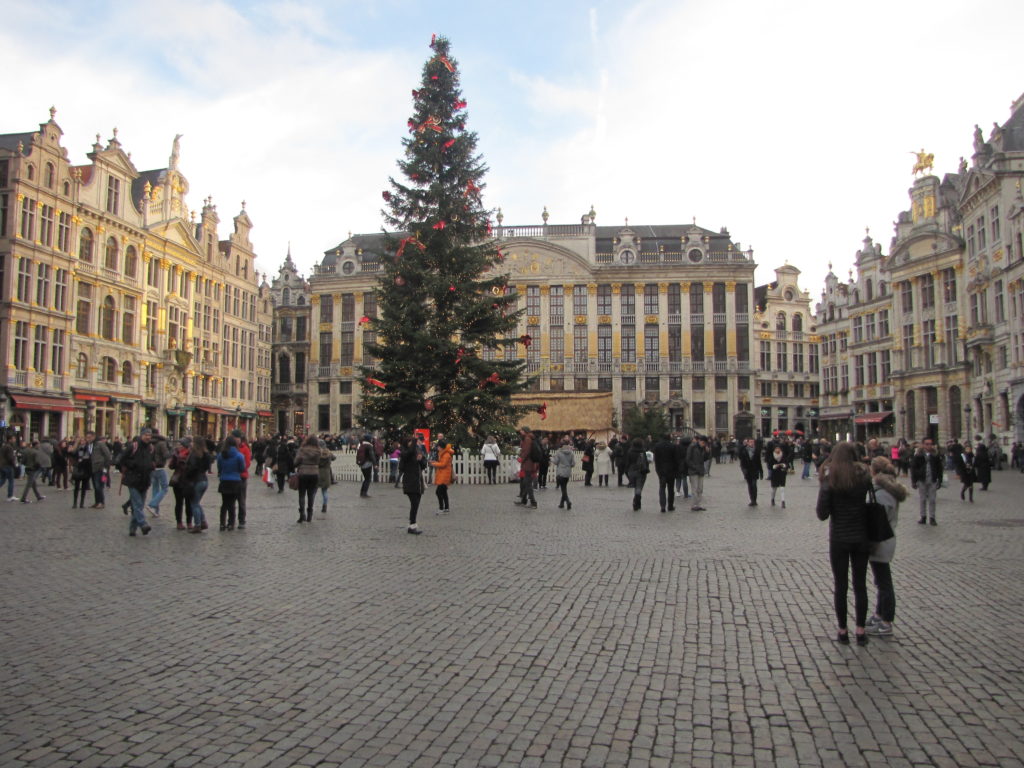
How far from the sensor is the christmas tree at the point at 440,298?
29.0 metres

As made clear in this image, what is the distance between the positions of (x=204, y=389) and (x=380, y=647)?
5642 centimetres

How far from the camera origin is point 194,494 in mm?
14180

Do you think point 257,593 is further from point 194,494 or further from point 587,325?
point 587,325

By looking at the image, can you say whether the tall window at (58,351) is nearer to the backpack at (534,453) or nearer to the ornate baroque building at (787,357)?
the backpack at (534,453)

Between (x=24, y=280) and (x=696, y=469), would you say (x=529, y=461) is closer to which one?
(x=696, y=469)

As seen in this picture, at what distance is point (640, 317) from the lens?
71688 millimetres

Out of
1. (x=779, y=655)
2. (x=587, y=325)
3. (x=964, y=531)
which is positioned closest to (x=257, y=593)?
(x=779, y=655)

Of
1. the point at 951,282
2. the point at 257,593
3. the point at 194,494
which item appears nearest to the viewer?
the point at 257,593

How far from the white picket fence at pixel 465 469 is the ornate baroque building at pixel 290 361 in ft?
159

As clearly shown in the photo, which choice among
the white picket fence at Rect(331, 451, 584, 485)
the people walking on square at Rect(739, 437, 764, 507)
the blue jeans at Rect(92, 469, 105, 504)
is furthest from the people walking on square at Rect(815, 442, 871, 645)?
the white picket fence at Rect(331, 451, 584, 485)

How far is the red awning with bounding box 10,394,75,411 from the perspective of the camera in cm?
3978

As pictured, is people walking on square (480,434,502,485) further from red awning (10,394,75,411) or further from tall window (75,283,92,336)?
tall window (75,283,92,336)

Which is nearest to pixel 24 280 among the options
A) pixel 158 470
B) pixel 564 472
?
pixel 158 470

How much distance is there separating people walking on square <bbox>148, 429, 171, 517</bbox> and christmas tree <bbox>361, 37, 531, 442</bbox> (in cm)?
1240
